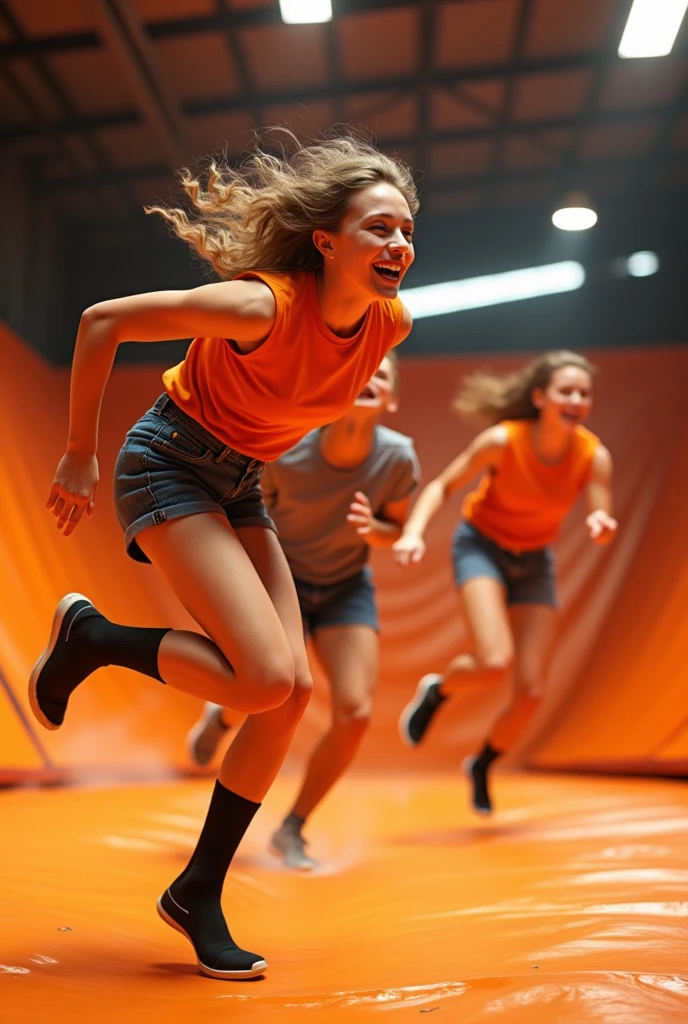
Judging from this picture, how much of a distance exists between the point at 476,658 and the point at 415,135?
3832mm

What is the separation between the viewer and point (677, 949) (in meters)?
1.69

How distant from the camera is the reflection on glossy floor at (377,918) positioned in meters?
1.46

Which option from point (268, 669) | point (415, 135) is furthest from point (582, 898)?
point (415, 135)

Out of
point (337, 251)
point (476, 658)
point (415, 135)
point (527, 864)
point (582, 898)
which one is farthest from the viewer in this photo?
point (415, 135)

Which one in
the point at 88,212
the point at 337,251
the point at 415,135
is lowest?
the point at 337,251

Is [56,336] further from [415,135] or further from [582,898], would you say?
[582,898]

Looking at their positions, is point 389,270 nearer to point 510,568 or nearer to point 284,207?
point 284,207

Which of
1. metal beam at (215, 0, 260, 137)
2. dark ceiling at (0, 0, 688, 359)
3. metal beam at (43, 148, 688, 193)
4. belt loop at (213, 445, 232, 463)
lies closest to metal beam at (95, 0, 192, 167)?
dark ceiling at (0, 0, 688, 359)

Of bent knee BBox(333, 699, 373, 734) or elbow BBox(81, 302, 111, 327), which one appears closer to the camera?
elbow BBox(81, 302, 111, 327)

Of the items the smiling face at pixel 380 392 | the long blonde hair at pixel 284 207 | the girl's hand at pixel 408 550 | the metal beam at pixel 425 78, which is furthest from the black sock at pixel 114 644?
the metal beam at pixel 425 78

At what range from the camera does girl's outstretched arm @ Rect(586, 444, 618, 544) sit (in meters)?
3.00

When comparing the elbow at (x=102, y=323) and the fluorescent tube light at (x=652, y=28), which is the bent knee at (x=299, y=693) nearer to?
the elbow at (x=102, y=323)

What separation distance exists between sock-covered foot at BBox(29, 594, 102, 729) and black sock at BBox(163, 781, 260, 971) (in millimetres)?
321

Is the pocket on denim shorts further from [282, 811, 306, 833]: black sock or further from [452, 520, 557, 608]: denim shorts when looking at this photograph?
[452, 520, 557, 608]: denim shorts
